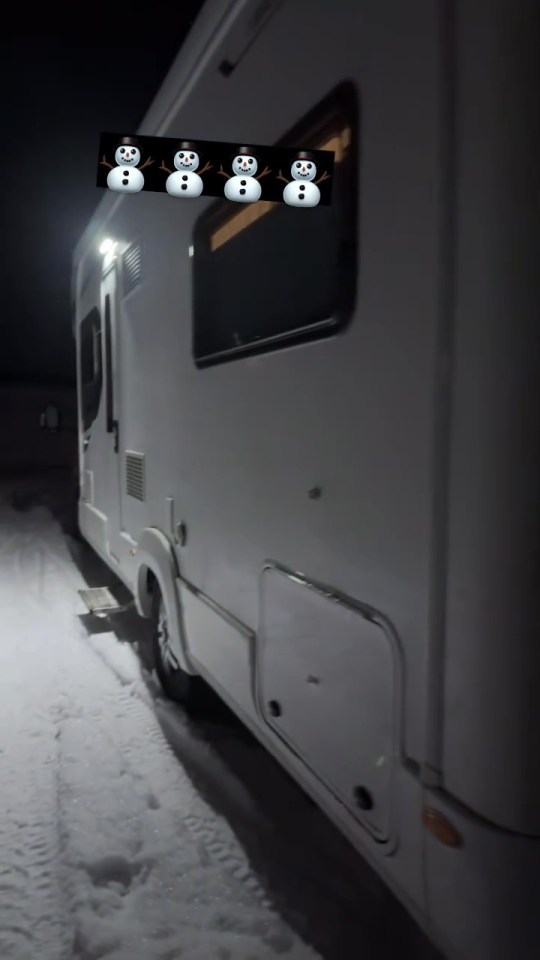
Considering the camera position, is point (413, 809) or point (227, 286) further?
point (227, 286)

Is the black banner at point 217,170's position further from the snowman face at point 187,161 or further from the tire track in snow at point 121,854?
the tire track in snow at point 121,854

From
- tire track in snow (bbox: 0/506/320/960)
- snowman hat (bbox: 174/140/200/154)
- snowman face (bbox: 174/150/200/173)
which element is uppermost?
snowman hat (bbox: 174/140/200/154)

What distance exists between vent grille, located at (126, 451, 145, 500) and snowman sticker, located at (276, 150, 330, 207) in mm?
2174

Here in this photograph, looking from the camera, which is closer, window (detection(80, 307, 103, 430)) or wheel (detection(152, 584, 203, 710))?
wheel (detection(152, 584, 203, 710))

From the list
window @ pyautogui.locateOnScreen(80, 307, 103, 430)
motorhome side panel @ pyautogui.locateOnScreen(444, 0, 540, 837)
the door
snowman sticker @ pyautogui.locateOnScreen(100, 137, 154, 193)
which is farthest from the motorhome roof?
window @ pyautogui.locateOnScreen(80, 307, 103, 430)

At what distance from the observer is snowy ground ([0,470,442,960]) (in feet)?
7.14

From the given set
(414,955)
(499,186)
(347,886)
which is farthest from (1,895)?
(499,186)

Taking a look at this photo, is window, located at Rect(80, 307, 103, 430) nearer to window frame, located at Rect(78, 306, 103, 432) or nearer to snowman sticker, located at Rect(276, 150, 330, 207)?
window frame, located at Rect(78, 306, 103, 432)

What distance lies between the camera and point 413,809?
1.54 meters

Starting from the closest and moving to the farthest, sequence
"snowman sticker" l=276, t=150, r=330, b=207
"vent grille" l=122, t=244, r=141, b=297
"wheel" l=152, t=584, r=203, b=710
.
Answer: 1. "snowman sticker" l=276, t=150, r=330, b=207
2. "wheel" l=152, t=584, r=203, b=710
3. "vent grille" l=122, t=244, r=141, b=297

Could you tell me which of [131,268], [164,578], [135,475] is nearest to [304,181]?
[164,578]

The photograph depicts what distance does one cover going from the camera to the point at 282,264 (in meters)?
2.19

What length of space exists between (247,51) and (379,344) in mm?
1360

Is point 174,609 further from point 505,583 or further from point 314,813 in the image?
point 505,583
